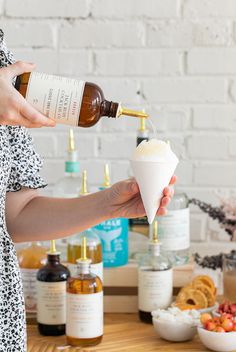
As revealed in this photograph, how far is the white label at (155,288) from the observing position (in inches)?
75.1

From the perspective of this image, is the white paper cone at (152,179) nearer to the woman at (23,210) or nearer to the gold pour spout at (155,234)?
the woman at (23,210)

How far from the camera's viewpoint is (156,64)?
225 cm

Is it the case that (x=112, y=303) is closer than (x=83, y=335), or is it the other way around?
(x=83, y=335)

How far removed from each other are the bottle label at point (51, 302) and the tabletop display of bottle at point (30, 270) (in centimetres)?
8

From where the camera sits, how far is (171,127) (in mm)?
2260

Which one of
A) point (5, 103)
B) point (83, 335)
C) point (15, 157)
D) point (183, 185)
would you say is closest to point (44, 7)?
point (183, 185)

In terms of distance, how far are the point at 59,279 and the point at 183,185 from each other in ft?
1.92

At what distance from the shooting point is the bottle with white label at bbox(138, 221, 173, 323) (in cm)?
191

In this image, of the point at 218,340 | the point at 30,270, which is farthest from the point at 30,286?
the point at 218,340

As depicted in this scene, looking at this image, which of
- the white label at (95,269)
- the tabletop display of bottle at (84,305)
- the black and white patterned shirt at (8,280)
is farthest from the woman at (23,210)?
the white label at (95,269)

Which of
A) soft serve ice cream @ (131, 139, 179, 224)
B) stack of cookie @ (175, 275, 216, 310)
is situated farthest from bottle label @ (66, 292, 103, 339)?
soft serve ice cream @ (131, 139, 179, 224)

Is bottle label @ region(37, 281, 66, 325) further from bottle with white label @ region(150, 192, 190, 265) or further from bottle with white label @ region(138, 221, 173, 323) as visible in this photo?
bottle with white label @ region(150, 192, 190, 265)

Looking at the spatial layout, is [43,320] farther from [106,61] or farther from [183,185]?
[106,61]

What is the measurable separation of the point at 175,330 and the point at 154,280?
0.56ft
